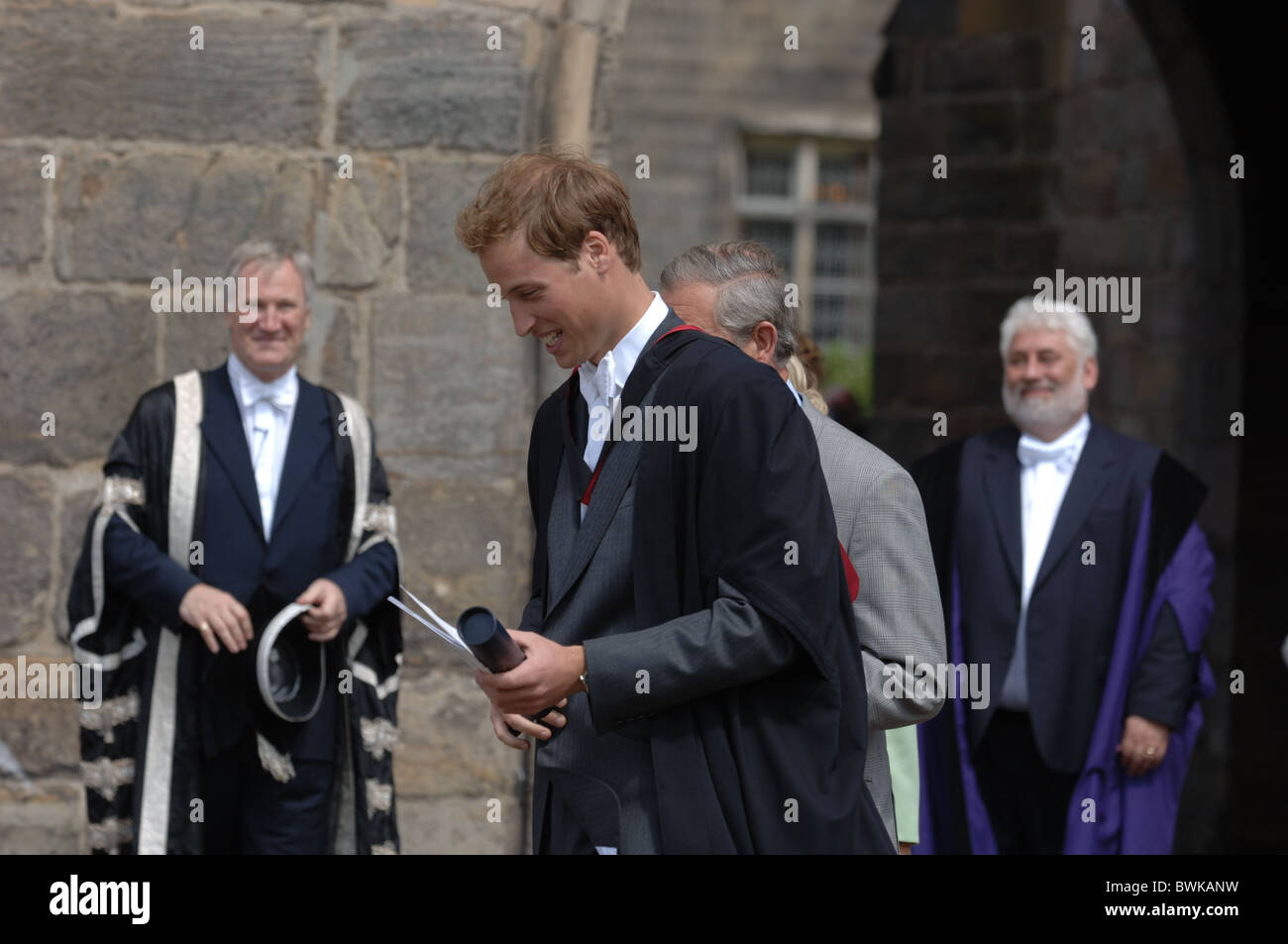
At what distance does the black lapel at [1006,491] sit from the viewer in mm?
4496

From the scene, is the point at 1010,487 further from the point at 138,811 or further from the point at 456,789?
the point at 138,811

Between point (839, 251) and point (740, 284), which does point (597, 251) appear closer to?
point (740, 284)

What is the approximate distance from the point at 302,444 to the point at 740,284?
139 centimetres

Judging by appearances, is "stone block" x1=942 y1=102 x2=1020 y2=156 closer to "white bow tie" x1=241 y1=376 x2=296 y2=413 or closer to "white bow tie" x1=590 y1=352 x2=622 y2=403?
"white bow tie" x1=241 y1=376 x2=296 y2=413

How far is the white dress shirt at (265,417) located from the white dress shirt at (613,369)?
1.69 meters

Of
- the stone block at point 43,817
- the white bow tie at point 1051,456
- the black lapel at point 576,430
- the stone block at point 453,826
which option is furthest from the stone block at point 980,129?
the black lapel at point 576,430

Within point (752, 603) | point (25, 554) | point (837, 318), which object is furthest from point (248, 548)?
point (837, 318)

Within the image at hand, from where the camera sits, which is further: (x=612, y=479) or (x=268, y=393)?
(x=268, y=393)

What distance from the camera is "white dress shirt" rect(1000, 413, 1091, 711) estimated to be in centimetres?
452

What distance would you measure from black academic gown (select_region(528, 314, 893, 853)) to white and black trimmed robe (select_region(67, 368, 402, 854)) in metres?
1.76

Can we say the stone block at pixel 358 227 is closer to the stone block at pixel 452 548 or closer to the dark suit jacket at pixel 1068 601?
the stone block at pixel 452 548

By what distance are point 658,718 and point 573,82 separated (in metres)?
2.90

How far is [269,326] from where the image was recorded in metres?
3.96

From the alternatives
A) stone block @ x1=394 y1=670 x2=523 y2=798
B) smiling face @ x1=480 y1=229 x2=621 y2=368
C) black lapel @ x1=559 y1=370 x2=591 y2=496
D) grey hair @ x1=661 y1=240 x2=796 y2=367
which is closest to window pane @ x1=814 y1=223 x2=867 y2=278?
stone block @ x1=394 y1=670 x2=523 y2=798
